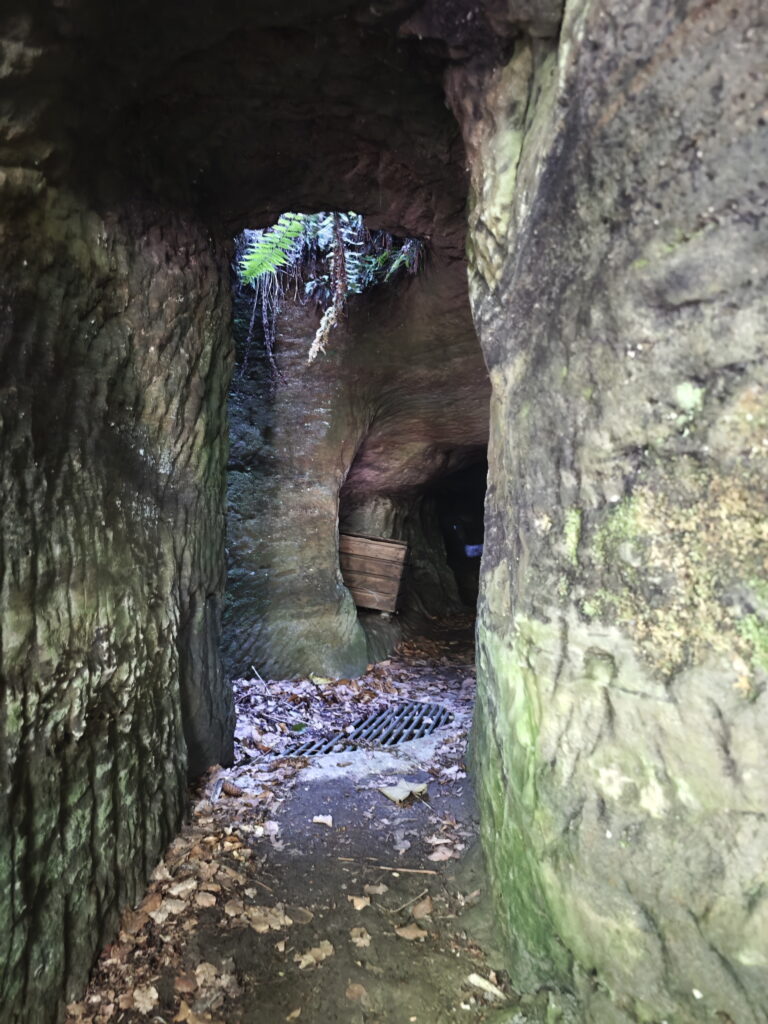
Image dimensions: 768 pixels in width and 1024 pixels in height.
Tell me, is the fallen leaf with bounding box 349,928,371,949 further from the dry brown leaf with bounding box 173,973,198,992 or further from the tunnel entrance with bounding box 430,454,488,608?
the tunnel entrance with bounding box 430,454,488,608

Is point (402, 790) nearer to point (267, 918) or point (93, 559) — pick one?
point (267, 918)

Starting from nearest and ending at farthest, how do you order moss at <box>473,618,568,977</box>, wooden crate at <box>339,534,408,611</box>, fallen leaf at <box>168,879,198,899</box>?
moss at <box>473,618,568,977</box>
fallen leaf at <box>168,879,198,899</box>
wooden crate at <box>339,534,408,611</box>

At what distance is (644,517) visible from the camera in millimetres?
1708

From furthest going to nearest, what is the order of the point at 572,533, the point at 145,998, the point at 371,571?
1. the point at 371,571
2. the point at 145,998
3. the point at 572,533

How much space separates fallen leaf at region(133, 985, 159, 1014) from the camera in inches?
84.6

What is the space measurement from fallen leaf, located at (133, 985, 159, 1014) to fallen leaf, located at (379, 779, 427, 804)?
1.63 m

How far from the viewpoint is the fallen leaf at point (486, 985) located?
2.17 m

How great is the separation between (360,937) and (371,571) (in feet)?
17.1

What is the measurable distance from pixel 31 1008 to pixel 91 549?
1.56 m

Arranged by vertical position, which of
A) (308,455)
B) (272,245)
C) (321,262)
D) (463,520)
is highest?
(321,262)

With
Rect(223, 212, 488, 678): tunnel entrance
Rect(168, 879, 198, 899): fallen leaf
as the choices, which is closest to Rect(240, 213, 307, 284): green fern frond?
Rect(223, 212, 488, 678): tunnel entrance

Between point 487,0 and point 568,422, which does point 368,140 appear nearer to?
point 487,0

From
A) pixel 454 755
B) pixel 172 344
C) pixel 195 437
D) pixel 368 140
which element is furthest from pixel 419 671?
pixel 368 140

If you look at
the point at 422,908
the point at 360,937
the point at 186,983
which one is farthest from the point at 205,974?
the point at 422,908
